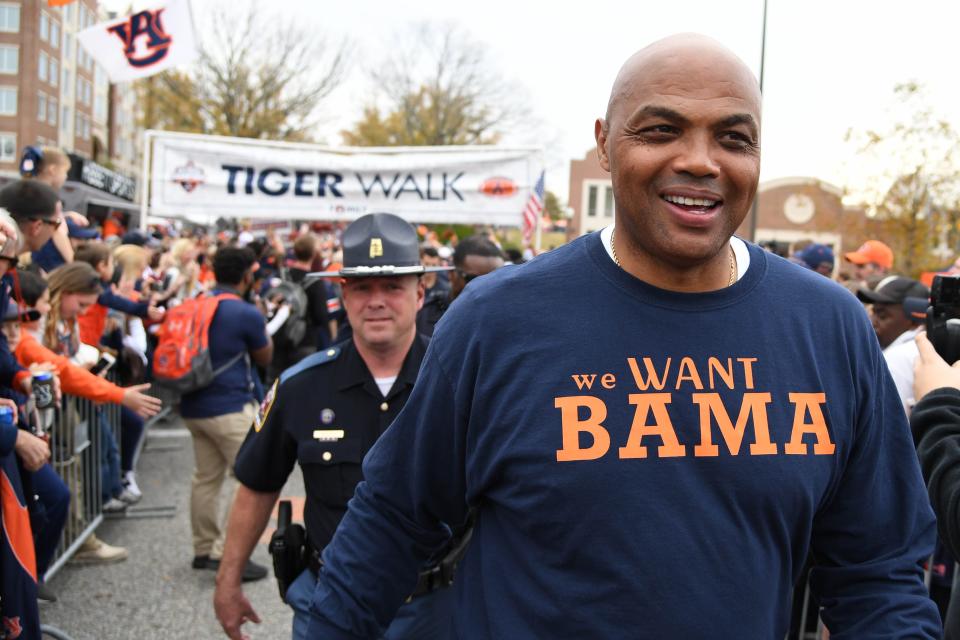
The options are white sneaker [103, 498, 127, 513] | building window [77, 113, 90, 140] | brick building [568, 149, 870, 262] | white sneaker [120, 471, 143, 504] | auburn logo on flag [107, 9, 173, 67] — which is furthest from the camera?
building window [77, 113, 90, 140]

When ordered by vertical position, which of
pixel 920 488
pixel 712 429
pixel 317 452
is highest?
pixel 712 429

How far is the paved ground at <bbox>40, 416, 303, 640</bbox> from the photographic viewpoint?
4934 millimetres

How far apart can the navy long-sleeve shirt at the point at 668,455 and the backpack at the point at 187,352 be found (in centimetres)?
434

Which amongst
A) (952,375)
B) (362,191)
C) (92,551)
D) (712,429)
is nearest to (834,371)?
(712,429)

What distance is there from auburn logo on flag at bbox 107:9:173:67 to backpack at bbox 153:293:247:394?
517cm

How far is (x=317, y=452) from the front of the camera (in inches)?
115

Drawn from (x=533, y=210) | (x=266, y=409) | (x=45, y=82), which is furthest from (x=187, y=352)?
(x=45, y=82)

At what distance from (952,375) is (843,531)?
39.0 inches

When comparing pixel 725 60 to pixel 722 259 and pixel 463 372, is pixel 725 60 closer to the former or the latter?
pixel 722 259

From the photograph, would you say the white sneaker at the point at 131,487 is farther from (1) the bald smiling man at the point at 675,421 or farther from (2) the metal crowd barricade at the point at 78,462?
(1) the bald smiling man at the point at 675,421

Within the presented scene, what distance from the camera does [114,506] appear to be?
21.8 feet

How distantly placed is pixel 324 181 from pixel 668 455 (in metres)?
8.37

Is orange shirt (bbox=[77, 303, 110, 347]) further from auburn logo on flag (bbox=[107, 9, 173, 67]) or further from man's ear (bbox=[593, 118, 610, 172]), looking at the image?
man's ear (bbox=[593, 118, 610, 172])

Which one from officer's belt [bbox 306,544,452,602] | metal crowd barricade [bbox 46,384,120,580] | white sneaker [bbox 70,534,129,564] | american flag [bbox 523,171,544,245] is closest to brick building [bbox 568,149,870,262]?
american flag [bbox 523,171,544,245]
